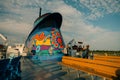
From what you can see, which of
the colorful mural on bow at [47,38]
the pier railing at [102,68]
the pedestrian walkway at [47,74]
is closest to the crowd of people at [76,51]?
the colorful mural on bow at [47,38]

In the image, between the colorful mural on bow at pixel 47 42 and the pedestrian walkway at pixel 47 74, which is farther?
the colorful mural on bow at pixel 47 42

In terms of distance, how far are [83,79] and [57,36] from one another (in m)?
22.2

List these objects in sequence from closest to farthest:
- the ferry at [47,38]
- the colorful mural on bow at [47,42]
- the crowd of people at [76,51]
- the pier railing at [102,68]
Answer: the pier railing at [102,68], the crowd of people at [76,51], the ferry at [47,38], the colorful mural on bow at [47,42]

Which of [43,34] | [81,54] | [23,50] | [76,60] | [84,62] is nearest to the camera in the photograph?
[84,62]

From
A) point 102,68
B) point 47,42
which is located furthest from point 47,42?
point 102,68

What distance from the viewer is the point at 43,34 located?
29594mm

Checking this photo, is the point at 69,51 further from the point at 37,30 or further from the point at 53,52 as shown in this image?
the point at 37,30

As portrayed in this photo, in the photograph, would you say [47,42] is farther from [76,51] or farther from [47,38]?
[76,51]

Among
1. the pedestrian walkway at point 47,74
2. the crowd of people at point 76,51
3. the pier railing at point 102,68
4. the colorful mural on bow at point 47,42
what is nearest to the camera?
the pier railing at point 102,68

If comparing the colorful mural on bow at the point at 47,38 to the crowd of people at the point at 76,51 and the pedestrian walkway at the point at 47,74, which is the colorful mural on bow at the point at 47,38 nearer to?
the crowd of people at the point at 76,51

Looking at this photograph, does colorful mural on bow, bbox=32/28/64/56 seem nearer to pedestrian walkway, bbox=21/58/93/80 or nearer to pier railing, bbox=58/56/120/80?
pedestrian walkway, bbox=21/58/93/80

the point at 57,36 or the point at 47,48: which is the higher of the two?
the point at 57,36

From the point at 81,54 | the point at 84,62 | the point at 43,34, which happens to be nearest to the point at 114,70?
the point at 84,62

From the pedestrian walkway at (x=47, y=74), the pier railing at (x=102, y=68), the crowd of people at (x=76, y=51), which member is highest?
the crowd of people at (x=76, y=51)
